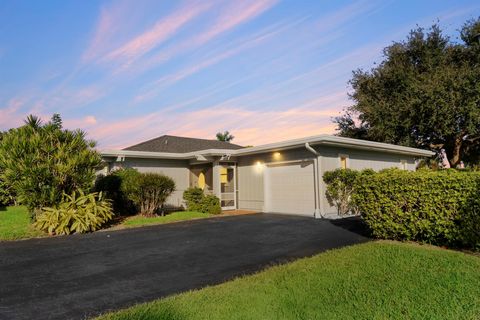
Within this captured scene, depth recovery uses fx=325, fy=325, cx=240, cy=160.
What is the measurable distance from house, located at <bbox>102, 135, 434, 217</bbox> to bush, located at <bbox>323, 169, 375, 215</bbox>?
238 millimetres

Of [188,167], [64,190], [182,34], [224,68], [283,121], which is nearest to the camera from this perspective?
[64,190]

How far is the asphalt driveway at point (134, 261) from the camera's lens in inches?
177

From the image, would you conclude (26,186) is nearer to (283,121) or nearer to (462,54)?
(283,121)

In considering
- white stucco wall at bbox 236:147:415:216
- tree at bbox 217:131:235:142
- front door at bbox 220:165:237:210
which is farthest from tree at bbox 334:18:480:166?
tree at bbox 217:131:235:142

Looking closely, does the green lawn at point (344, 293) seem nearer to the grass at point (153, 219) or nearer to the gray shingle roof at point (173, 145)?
the grass at point (153, 219)

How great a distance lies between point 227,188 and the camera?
16.2 m

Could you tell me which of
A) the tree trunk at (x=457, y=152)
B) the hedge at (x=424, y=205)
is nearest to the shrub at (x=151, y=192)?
the hedge at (x=424, y=205)

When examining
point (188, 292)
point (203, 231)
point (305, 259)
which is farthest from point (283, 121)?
point (188, 292)

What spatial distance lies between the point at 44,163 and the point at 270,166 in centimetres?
884

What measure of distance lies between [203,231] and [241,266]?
4033 millimetres

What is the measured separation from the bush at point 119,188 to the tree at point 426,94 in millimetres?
16326

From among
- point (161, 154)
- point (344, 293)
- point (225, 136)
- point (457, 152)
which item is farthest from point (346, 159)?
point (225, 136)

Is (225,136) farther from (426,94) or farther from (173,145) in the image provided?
(426,94)

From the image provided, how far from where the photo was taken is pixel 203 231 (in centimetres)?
991
